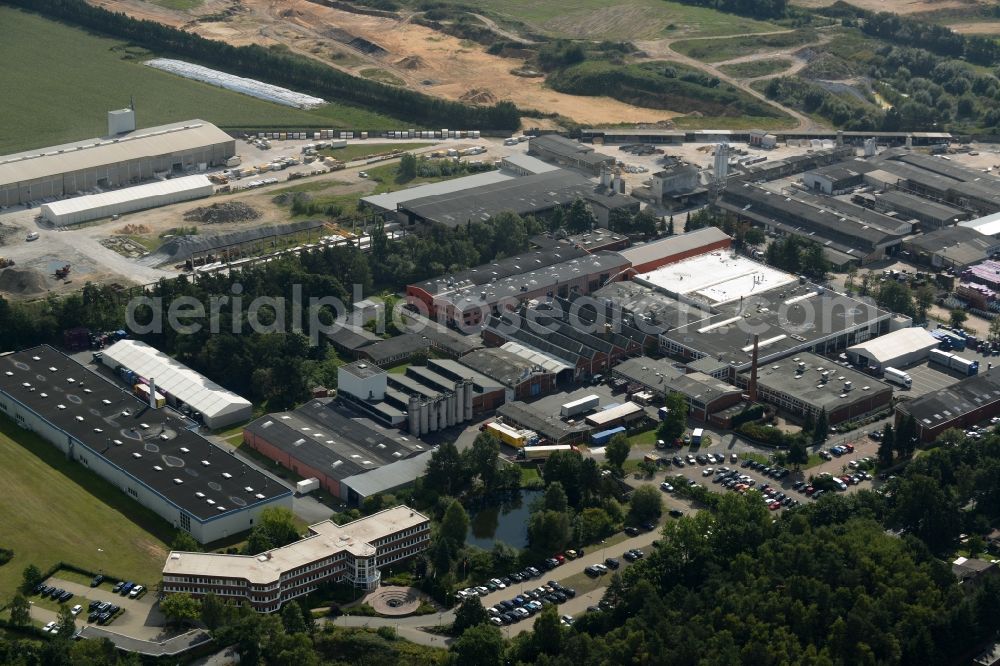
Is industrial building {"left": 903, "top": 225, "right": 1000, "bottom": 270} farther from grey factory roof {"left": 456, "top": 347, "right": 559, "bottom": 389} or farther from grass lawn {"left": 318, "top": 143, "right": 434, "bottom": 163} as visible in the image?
grass lawn {"left": 318, "top": 143, "right": 434, "bottom": 163}

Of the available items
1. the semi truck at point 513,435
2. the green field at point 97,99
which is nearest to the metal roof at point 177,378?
the semi truck at point 513,435

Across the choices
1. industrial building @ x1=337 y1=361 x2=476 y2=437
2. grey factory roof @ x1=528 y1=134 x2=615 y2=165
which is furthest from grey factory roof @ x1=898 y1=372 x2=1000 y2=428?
grey factory roof @ x1=528 y1=134 x2=615 y2=165

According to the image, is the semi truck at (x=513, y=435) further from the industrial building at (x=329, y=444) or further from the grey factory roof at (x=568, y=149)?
the grey factory roof at (x=568, y=149)

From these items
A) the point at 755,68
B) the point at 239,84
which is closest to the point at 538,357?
the point at 239,84

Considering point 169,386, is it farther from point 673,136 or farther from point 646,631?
point 673,136

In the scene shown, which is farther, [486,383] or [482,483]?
[486,383]

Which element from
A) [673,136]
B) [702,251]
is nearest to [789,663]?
[702,251]

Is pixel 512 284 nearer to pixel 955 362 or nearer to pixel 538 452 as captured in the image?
pixel 538 452
